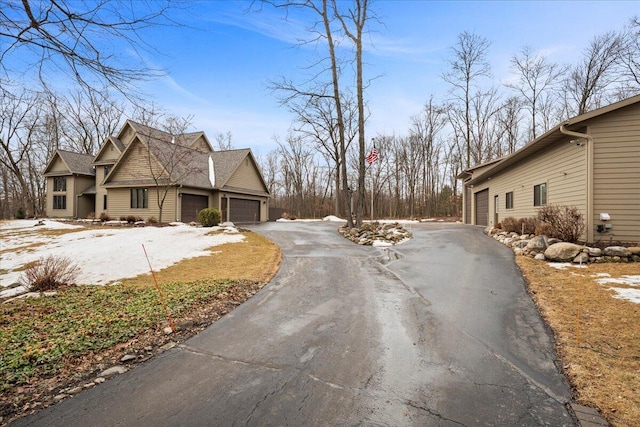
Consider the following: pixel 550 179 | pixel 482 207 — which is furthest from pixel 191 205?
pixel 550 179

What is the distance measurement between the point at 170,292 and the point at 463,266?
281 inches

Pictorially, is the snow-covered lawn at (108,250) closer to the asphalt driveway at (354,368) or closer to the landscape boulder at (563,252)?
the asphalt driveway at (354,368)

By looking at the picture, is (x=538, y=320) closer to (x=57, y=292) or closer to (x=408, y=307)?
(x=408, y=307)

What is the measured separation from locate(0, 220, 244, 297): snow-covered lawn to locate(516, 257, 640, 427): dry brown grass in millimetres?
8973

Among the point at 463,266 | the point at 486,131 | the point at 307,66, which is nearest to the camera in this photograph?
the point at 463,266

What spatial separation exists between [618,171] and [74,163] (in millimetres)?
37255

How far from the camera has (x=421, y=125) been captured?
3778cm

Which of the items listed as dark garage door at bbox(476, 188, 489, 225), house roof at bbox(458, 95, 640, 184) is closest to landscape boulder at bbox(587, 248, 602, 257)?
house roof at bbox(458, 95, 640, 184)

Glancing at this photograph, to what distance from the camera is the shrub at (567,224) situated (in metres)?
9.19

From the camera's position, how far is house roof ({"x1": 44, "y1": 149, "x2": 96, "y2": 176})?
93.8 ft

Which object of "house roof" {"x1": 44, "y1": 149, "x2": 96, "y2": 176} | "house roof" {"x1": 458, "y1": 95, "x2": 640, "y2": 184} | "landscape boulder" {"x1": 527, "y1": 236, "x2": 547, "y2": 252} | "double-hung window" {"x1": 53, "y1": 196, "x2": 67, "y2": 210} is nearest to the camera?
"landscape boulder" {"x1": 527, "y1": 236, "x2": 547, "y2": 252}

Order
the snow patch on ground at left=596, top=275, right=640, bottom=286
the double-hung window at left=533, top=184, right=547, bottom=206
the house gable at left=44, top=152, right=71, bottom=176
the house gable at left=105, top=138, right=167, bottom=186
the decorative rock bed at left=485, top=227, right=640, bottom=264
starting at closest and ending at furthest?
the snow patch on ground at left=596, top=275, right=640, bottom=286
the decorative rock bed at left=485, top=227, right=640, bottom=264
the double-hung window at left=533, top=184, right=547, bottom=206
the house gable at left=105, top=138, right=167, bottom=186
the house gable at left=44, top=152, right=71, bottom=176

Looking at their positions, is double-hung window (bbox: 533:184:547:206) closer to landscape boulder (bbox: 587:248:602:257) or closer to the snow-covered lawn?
landscape boulder (bbox: 587:248:602:257)

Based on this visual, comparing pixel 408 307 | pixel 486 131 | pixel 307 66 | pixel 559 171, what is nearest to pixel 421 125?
pixel 486 131
